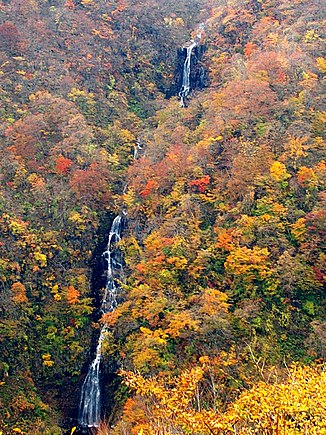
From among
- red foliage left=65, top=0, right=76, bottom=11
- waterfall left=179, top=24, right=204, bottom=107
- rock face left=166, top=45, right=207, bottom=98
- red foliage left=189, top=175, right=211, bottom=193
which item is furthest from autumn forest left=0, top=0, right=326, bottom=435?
red foliage left=65, top=0, right=76, bottom=11

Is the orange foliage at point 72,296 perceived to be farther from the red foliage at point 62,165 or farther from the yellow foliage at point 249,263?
the yellow foliage at point 249,263

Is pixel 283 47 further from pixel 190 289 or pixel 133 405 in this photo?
pixel 133 405

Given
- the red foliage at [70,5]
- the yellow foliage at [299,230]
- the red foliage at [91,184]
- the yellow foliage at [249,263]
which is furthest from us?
the red foliage at [70,5]

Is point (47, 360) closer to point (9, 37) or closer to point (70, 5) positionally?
point (9, 37)

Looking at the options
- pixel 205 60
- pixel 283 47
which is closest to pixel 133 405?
pixel 283 47

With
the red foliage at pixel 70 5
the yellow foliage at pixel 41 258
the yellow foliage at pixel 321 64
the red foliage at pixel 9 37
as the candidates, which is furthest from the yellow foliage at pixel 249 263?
the red foliage at pixel 70 5

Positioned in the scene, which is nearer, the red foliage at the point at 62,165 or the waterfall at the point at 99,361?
the waterfall at the point at 99,361
